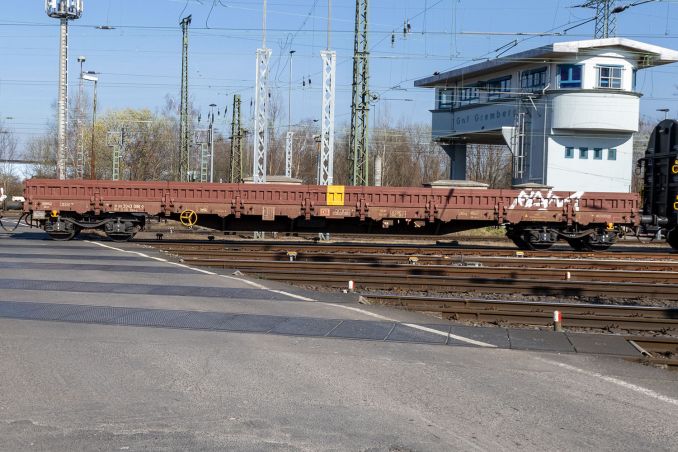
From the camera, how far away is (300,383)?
7742 mm

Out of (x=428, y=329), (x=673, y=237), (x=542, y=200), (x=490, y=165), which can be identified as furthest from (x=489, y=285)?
(x=490, y=165)

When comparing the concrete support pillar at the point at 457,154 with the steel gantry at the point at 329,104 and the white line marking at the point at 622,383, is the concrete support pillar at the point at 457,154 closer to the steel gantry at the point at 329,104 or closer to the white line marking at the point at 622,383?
the steel gantry at the point at 329,104

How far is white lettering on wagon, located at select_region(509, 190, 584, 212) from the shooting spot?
27.0 meters

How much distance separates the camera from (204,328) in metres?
10.7

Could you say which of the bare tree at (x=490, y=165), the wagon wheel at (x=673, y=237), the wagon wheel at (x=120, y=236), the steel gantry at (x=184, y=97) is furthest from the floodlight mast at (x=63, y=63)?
the bare tree at (x=490, y=165)

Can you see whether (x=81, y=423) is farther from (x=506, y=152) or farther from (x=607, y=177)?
(x=506, y=152)

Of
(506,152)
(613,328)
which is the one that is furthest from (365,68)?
(506,152)

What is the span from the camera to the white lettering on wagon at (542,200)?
2700 centimetres

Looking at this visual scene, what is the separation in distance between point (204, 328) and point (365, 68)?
2141 centimetres

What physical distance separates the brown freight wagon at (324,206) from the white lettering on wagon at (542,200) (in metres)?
0.04

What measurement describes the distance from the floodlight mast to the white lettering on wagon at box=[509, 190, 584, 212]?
854 inches

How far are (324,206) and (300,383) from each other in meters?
19.3

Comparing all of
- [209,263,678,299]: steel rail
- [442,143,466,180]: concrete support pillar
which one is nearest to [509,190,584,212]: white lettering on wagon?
[209,263,678,299]: steel rail

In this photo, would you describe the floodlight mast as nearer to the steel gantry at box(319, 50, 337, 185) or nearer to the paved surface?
the steel gantry at box(319, 50, 337, 185)
